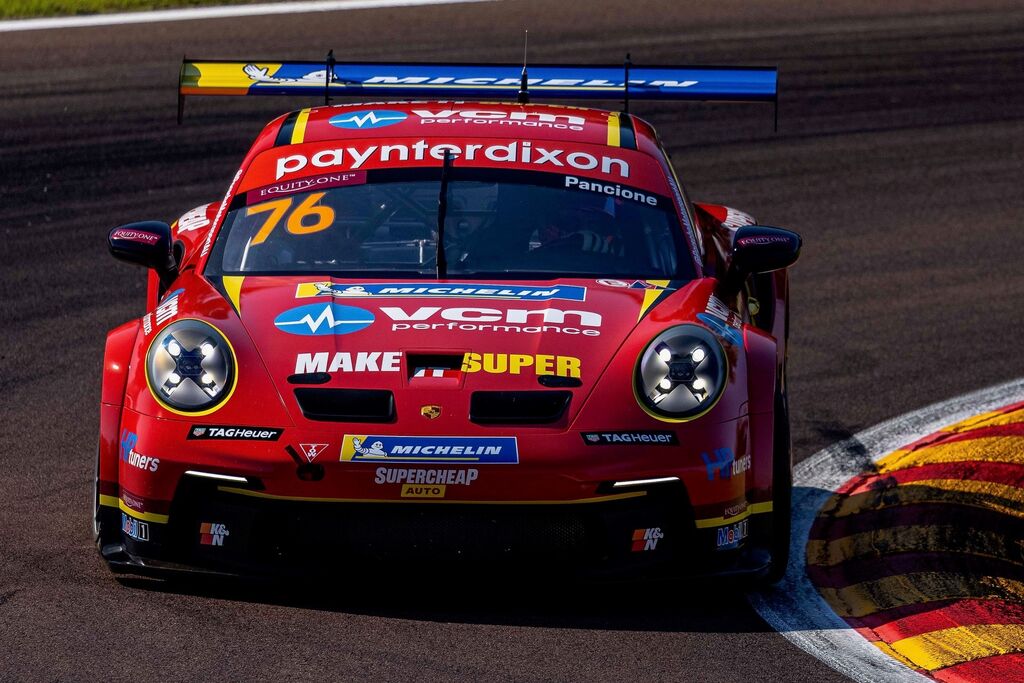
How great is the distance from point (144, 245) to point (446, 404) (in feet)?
5.14

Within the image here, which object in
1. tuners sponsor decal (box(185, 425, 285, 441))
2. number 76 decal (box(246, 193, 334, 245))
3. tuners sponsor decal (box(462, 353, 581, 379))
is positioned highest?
number 76 decal (box(246, 193, 334, 245))

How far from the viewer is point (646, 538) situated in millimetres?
5023

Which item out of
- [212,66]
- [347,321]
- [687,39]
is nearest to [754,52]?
[687,39]

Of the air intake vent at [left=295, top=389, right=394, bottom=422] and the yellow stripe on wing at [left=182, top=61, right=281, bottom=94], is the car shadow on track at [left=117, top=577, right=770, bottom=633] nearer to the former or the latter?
the air intake vent at [left=295, top=389, right=394, bottom=422]

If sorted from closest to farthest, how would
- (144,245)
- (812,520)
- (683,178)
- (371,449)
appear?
1. (371,449)
2. (144,245)
3. (812,520)
4. (683,178)

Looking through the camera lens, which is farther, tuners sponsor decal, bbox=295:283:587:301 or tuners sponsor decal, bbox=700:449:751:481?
tuners sponsor decal, bbox=295:283:587:301

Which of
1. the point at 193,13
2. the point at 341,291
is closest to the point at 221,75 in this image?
the point at 341,291

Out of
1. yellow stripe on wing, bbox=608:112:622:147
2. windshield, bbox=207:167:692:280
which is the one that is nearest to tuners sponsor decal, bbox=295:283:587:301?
windshield, bbox=207:167:692:280

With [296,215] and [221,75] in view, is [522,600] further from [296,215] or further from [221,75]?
[221,75]

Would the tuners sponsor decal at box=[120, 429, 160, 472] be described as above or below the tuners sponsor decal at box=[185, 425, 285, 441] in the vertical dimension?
below

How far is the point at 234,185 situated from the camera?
21.2ft

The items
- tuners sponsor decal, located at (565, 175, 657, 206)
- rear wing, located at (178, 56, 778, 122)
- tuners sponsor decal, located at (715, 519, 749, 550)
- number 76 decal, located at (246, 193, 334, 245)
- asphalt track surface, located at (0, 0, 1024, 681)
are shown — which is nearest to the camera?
asphalt track surface, located at (0, 0, 1024, 681)

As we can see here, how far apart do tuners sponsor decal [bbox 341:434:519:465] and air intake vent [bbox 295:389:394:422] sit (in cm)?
10

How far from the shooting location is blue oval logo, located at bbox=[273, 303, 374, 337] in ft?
17.3
